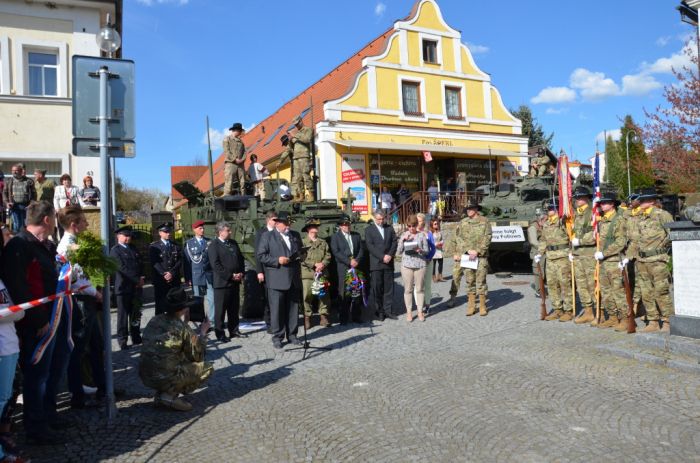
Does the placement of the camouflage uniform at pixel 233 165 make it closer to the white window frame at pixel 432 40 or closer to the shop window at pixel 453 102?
the white window frame at pixel 432 40

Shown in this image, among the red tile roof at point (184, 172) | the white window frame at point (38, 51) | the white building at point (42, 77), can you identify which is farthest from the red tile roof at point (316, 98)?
the red tile roof at point (184, 172)

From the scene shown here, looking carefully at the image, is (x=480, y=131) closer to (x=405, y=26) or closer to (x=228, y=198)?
(x=405, y=26)

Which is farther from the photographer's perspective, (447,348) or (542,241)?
(542,241)

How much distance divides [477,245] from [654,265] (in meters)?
2.91

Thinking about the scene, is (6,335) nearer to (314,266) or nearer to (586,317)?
(314,266)

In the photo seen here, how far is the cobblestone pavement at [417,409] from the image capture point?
409 centimetres

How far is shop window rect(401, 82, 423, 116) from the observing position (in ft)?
77.9

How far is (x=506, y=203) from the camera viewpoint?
1524 centimetres

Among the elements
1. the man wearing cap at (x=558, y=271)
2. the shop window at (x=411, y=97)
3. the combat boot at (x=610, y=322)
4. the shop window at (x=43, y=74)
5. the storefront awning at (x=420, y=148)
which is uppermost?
the shop window at (x=411, y=97)

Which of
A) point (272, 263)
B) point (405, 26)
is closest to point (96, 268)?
point (272, 263)

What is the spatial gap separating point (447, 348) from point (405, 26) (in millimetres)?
19868

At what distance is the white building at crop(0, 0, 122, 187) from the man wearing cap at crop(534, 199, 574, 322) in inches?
490

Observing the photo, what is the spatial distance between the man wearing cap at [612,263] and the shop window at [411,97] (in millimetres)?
16149

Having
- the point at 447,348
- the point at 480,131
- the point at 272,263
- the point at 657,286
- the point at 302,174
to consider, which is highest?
the point at 480,131
